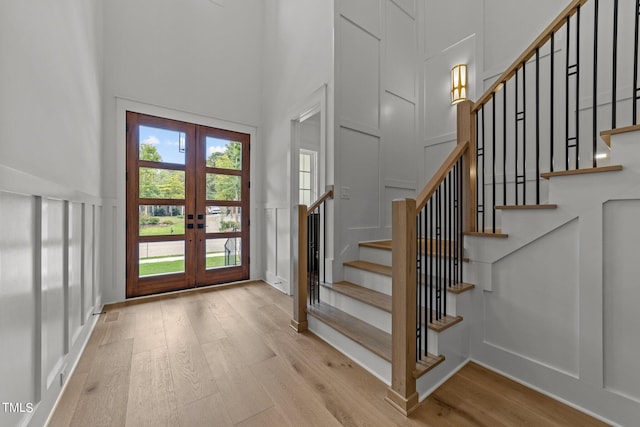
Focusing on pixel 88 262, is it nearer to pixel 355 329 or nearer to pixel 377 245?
pixel 355 329

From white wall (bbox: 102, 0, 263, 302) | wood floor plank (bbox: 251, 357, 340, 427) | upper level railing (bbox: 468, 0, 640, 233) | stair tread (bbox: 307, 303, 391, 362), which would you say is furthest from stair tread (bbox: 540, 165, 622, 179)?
white wall (bbox: 102, 0, 263, 302)

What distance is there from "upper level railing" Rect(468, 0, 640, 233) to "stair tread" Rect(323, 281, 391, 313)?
977mm

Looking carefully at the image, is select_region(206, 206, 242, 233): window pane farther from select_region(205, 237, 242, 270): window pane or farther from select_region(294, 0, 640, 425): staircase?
select_region(294, 0, 640, 425): staircase

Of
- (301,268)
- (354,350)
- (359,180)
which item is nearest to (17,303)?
(301,268)

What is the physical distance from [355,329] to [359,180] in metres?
1.62

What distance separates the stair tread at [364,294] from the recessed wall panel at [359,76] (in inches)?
70.9

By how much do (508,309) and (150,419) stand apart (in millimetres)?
2354

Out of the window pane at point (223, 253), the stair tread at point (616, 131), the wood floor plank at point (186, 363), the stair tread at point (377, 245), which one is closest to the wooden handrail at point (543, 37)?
the stair tread at point (616, 131)

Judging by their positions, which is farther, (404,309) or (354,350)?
(354,350)

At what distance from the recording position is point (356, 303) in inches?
90.6

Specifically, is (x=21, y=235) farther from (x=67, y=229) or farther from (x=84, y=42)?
(x=84, y=42)

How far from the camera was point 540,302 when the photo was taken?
5.49 ft

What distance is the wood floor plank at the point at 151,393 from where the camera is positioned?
55.8 inches

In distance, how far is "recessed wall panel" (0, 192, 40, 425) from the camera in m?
1.03
